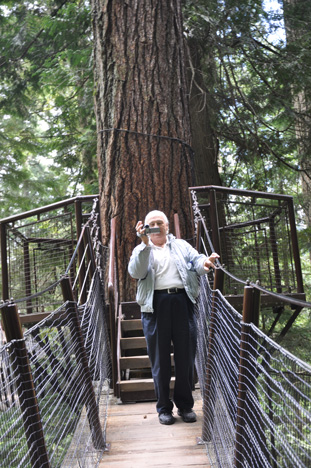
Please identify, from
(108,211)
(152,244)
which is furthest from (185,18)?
(152,244)

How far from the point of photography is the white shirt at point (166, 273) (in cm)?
364

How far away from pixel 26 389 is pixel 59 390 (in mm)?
1181

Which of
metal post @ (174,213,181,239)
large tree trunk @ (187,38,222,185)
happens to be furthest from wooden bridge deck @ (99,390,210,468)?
large tree trunk @ (187,38,222,185)

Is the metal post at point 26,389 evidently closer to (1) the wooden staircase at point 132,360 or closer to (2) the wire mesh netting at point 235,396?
(2) the wire mesh netting at point 235,396

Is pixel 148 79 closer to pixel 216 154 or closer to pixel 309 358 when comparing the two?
pixel 216 154

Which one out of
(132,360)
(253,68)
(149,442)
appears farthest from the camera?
(253,68)

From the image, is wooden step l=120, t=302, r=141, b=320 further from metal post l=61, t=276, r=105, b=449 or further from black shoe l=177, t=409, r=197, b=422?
metal post l=61, t=276, r=105, b=449

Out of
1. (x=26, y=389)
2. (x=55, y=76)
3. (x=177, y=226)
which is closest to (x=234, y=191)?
(x=177, y=226)

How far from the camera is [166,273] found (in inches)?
144

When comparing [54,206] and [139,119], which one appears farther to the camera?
[54,206]

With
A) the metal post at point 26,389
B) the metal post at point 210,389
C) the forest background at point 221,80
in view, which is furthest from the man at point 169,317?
the forest background at point 221,80

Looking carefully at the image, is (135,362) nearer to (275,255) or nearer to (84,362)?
(84,362)

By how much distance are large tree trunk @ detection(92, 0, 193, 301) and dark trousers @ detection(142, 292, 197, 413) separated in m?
1.62

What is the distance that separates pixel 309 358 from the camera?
858cm
